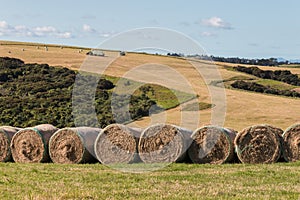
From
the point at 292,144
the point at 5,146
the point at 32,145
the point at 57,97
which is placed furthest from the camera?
the point at 57,97

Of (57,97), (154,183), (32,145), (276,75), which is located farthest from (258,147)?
(276,75)

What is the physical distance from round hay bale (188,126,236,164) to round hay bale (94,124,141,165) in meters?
1.94

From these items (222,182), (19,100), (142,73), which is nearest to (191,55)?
(222,182)

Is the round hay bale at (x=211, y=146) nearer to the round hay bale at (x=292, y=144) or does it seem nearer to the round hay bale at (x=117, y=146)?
the round hay bale at (x=292, y=144)

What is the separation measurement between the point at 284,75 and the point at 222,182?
188 feet

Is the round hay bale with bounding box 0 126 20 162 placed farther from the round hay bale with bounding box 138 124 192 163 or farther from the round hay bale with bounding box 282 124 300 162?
the round hay bale with bounding box 282 124 300 162

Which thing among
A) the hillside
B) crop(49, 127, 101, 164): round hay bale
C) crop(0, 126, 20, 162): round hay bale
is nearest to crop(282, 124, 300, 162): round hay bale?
crop(49, 127, 101, 164): round hay bale

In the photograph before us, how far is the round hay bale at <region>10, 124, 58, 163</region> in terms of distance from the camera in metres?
19.7

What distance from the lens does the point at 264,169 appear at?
1627 centimetres

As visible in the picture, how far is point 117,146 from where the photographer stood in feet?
63.0

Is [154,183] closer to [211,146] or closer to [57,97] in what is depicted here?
[211,146]

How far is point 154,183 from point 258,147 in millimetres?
6706

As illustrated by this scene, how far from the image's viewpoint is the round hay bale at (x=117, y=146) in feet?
62.5

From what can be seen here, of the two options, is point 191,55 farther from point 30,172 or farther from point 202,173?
point 30,172
